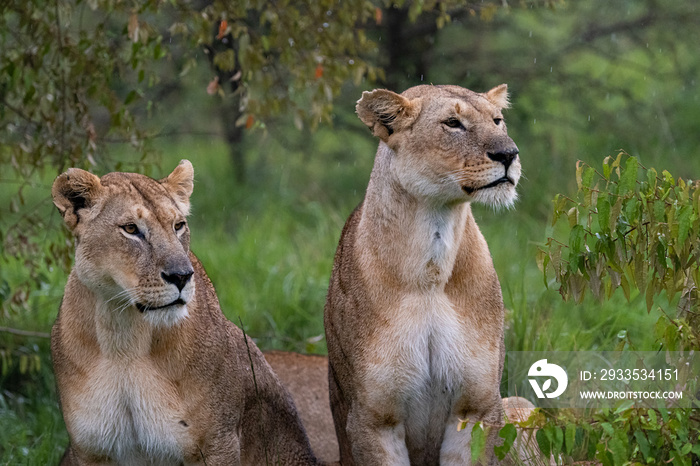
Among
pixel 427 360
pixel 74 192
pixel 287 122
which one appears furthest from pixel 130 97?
pixel 287 122

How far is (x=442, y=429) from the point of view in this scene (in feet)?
14.6

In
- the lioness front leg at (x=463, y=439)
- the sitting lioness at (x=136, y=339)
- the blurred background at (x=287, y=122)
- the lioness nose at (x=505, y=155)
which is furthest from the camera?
the blurred background at (x=287, y=122)

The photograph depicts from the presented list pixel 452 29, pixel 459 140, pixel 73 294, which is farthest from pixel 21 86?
pixel 452 29

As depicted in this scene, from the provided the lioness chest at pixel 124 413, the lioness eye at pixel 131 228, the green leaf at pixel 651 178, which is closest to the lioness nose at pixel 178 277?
the lioness eye at pixel 131 228

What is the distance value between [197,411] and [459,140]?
5.08 ft

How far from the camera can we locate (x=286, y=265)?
8.27 m

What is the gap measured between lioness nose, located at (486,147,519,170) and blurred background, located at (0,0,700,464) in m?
0.87

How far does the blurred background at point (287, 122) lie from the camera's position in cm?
571

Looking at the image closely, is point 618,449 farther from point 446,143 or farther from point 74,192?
point 74,192

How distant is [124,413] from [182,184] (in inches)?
39.7

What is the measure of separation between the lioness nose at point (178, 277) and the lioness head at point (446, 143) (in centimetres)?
101

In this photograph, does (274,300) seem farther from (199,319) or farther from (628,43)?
(628,43)

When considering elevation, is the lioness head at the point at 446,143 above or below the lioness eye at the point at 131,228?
above

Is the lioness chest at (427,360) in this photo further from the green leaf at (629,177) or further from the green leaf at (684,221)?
the green leaf at (684,221)
